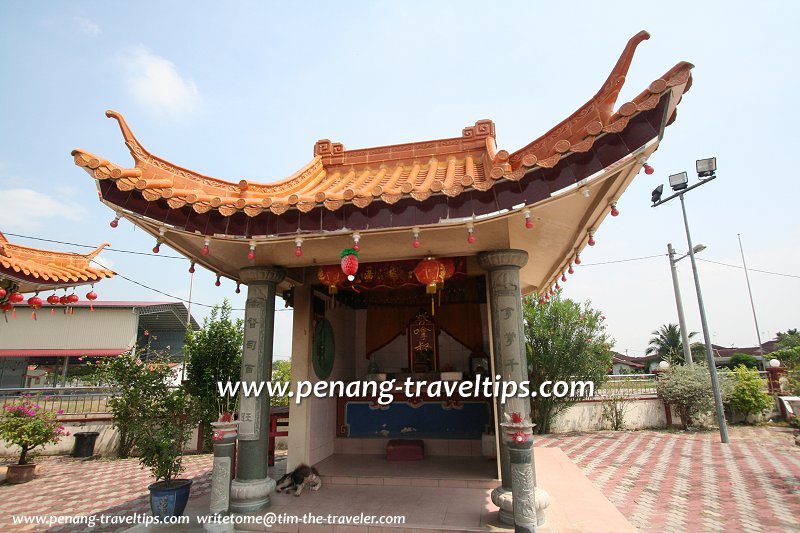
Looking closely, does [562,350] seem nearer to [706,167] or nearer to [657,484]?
[657,484]

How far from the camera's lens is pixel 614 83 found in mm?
3615

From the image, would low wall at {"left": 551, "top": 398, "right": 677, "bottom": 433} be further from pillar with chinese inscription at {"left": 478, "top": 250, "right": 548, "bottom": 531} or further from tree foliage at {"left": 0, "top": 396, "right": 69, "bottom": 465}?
tree foliage at {"left": 0, "top": 396, "right": 69, "bottom": 465}

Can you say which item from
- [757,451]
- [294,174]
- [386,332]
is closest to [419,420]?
[386,332]

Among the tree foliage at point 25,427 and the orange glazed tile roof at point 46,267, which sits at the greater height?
the orange glazed tile roof at point 46,267

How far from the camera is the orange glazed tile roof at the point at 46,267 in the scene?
6.98 meters

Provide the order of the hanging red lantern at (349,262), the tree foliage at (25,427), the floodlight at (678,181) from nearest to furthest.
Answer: the hanging red lantern at (349,262) → the tree foliage at (25,427) → the floodlight at (678,181)

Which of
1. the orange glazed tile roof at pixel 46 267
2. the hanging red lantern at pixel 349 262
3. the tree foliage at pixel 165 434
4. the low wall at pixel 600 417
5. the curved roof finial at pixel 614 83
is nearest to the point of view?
the curved roof finial at pixel 614 83

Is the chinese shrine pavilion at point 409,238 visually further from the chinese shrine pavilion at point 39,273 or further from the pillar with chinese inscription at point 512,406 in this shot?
the chinese shrine pavilion at point 39,273

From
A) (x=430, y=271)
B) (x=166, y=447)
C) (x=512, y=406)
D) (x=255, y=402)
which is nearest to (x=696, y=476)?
(x=512, y=406)

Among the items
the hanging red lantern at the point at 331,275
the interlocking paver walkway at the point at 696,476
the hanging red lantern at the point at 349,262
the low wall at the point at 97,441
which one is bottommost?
the interlocking paver walkway at the point at 696,476

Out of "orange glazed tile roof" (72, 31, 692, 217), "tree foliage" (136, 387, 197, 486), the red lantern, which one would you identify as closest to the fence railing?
"tree foliage" (136, 387, 197, 486)

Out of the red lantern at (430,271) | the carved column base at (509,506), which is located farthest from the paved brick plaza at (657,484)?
the red lantern at (430,271)

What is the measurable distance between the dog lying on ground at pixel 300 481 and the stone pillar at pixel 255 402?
51 cm

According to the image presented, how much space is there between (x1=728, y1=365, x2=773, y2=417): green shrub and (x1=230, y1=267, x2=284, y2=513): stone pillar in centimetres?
1573
